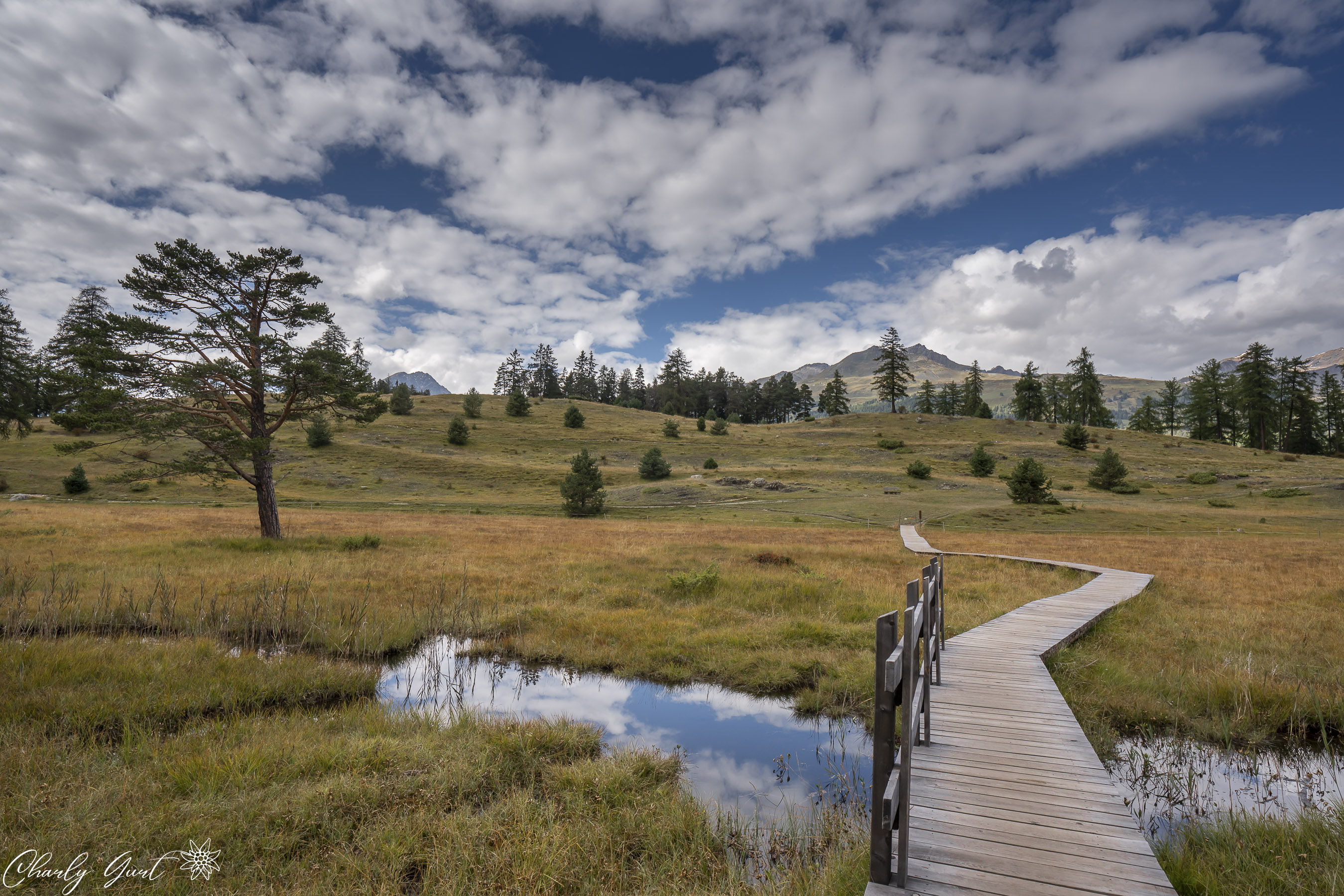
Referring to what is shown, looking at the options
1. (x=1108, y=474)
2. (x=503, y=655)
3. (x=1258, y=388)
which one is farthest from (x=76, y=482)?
(x=1258, y=388)

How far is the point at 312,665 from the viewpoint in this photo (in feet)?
32.5

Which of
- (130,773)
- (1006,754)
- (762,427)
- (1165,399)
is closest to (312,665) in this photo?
(130,773)

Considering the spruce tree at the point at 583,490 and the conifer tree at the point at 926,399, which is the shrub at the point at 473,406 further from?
the conifer tree at the point at 926,399

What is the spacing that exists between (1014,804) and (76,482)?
216 ft

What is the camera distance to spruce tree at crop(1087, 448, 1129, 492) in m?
54.1

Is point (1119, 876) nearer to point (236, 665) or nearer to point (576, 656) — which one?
point (576, 656)

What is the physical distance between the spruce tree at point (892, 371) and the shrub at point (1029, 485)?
65450 millimetres

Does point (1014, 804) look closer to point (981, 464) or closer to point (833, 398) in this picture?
point (981, 464)

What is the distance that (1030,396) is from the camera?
352 feet

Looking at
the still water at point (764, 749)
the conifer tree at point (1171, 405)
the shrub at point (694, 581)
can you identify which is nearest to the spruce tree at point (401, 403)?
the shrub at point (694, 581)

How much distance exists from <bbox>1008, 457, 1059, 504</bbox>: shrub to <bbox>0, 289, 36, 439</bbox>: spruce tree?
282 feet

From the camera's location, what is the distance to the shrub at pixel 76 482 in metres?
44.8

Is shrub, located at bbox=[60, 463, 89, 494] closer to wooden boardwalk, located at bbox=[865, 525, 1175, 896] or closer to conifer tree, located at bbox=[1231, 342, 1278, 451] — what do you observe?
wooden boardwalk, located at bbox=[865, 525, 1175, 896]

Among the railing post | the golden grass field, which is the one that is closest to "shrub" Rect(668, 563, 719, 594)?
the golden grass field
